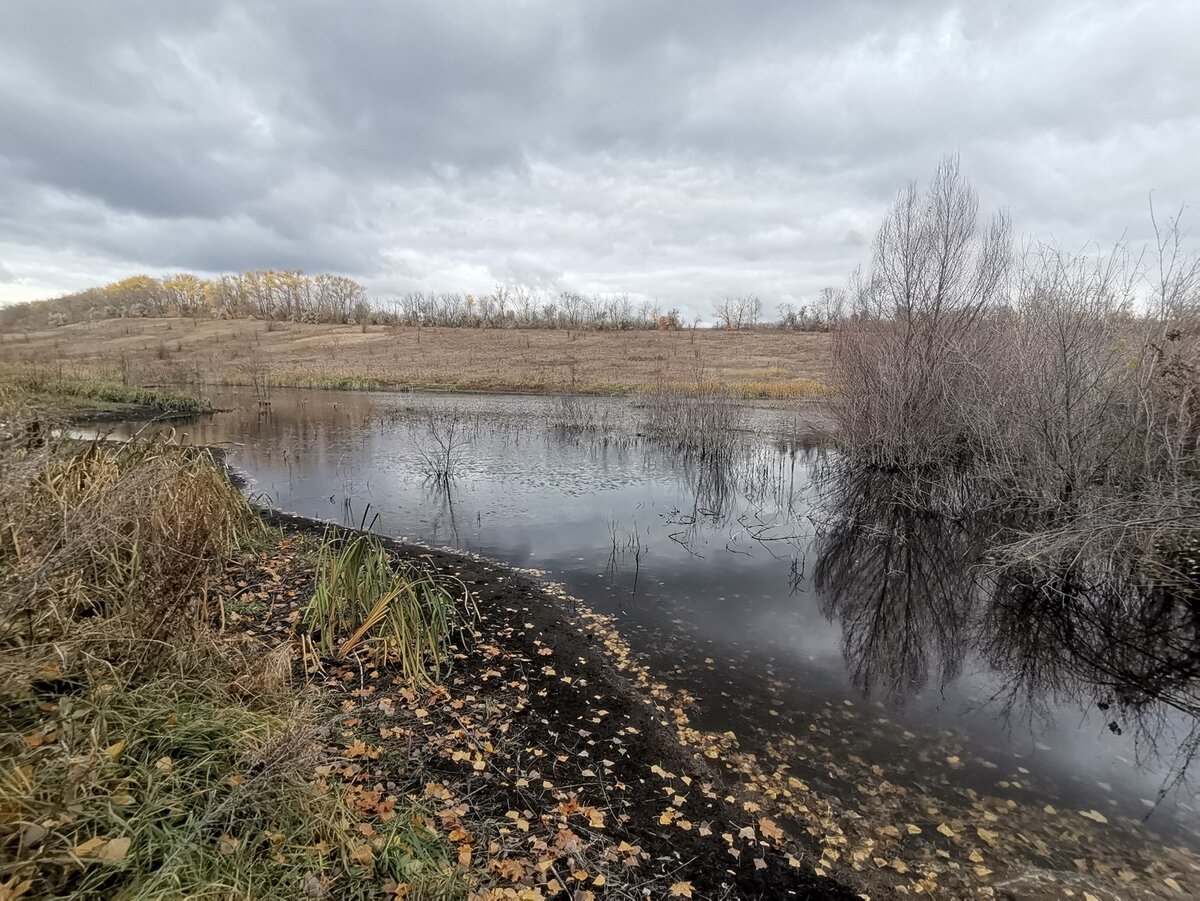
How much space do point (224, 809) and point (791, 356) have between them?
54585 mm

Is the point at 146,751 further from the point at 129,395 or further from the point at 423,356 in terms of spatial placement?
the point at 423,356

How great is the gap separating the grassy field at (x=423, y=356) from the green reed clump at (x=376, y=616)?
22970mm

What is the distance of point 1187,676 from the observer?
637 cm

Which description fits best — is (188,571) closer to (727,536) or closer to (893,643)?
(893,643)

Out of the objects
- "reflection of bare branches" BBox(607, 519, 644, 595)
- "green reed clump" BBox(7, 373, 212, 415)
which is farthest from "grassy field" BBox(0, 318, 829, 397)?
"reflection of bare branches" BBox(607, 519, 644, 595)

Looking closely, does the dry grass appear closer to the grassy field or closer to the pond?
the pond

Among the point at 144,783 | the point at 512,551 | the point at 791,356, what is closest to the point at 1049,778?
the point at 144,783

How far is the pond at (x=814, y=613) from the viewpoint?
481 cm

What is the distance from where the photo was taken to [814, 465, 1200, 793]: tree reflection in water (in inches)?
235

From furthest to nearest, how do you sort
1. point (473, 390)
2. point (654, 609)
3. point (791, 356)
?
point (791, 356) → point (473, 390) → point (654, 609)

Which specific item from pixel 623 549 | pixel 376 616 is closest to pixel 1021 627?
pixel 623 549

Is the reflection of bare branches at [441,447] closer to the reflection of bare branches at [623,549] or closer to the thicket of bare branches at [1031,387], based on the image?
the reflection of bare branches at [623,549]

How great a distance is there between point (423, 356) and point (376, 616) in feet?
169

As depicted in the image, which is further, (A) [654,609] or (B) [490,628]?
(A) [654,609]
